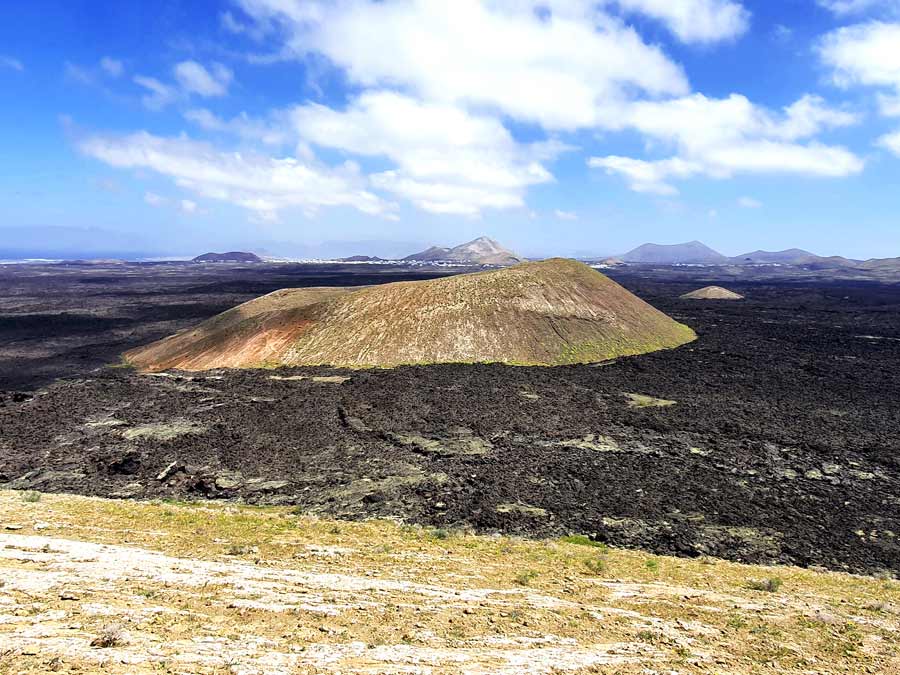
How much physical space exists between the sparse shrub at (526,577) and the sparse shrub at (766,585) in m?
7.21

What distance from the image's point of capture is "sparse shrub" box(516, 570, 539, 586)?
53.5 feet

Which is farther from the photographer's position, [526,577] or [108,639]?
[526,577]

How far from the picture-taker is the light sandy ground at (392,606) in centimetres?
1119

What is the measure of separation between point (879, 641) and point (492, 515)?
530 inches

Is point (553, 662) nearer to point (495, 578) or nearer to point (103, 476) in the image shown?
point (495, 578)

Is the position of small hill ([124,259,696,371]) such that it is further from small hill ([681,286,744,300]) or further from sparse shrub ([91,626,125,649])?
small hill ([681,286,744,300])

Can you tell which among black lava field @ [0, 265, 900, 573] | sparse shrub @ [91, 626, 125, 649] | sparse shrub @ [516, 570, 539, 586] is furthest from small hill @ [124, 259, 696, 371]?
sparse shrub @ [91, 626, 125, 649]

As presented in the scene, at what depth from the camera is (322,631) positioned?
12.4 meters

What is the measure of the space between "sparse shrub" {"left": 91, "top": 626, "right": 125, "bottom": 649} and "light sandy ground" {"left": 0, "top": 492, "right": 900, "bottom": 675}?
34 millimetres

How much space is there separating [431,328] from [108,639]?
50472mm

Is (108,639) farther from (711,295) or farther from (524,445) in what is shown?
(711,295)

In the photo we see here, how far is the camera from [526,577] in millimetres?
16625

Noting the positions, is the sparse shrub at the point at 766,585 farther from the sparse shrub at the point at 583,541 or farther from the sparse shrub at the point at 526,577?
the sparse shrub at the point at 526,577

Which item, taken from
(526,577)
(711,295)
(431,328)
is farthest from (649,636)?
(711,295)
